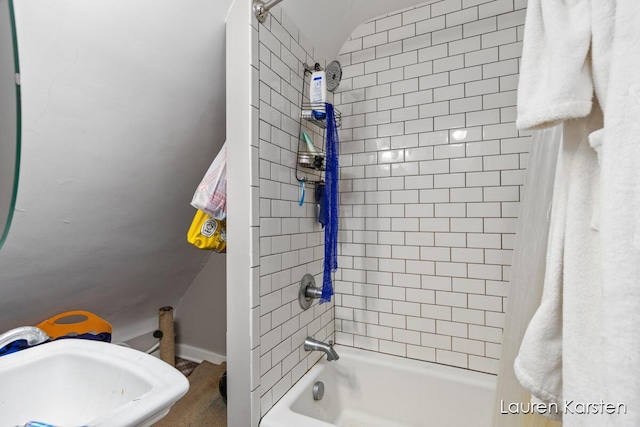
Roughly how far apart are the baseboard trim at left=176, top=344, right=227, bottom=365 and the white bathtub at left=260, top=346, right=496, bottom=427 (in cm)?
105

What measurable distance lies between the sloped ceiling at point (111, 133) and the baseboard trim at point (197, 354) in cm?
76

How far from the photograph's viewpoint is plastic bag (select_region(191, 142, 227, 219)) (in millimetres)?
1216

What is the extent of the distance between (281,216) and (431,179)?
32.8 inches

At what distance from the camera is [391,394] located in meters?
1.56

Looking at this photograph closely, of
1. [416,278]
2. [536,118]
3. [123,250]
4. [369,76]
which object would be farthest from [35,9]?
[416,278]

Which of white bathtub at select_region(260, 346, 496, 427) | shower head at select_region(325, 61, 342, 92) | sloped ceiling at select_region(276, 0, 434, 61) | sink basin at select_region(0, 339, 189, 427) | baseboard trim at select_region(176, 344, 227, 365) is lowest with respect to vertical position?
baseboard trim at select_region(176, 344, 227, 365)

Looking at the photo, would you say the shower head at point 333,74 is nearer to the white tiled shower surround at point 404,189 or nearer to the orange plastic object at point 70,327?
the white tiled shower surround at point 404,189

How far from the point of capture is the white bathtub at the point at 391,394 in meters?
1.40

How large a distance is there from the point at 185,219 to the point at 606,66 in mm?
1872

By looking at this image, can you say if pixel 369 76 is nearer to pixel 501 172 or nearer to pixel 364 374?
pixel 501 172

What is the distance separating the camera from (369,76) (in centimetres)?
176

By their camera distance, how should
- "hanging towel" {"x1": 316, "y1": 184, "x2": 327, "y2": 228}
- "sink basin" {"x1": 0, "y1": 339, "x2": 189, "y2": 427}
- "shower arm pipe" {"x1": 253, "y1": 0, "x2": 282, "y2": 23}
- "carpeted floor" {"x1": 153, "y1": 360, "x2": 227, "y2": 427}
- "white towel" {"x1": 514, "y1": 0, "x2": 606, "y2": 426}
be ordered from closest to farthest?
1. "white towel" {"x1": 514, "y1": 0, "x2": 606, "y2": 426}
2. "sink basin" {"x1": 0, "y1": 339, "x2": 189, "y2": 427}
3. "shower arm pipe" {"x1": 253, "y1": 0, "x2": 282, "y2": 23}
4. "hanging towel" {"x1": 316, "y1": 184, "x2": 327, "y2": 228}
5. "carpeted floor" {"x1": 153, "y1": 360, "x2": 227, "y2": 427}

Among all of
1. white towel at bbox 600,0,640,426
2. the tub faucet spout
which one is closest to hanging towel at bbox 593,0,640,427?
white towel at bbox 600,0,640,426

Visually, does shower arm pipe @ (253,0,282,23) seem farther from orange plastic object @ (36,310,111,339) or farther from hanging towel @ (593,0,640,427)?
orange plastic object @ (36,310,111,339)
